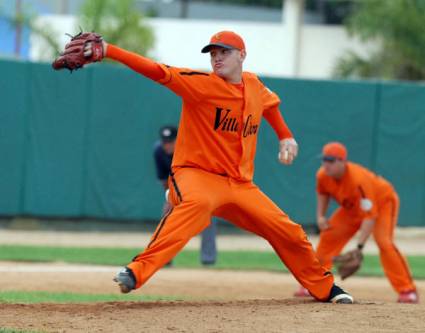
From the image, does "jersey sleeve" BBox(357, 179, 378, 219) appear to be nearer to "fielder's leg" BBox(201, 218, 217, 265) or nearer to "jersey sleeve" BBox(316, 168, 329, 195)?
"jersey sleeve" BBox(316, 168, 329, 195)

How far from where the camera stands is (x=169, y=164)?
13969 millimetres

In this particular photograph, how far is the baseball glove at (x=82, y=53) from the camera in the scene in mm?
7598

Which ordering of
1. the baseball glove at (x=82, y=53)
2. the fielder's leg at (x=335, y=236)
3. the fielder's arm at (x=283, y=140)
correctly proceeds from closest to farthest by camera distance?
the baseball glove at (x=82, y=53)
the fielder's arm at (x=283, y=140)
the fielder's leg at (x=335, y=236)

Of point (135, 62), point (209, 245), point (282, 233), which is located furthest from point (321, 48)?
point (135, 62)

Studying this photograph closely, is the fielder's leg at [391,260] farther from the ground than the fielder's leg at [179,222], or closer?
closer

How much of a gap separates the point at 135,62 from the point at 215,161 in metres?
1.04

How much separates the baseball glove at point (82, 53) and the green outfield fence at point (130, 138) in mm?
10547

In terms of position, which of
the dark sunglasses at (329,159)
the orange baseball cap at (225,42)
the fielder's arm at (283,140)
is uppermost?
the orange baseball cap at (225,42)

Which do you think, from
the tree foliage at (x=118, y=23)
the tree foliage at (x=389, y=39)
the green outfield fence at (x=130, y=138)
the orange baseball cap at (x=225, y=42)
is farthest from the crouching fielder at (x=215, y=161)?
the tree foliage at (x=118, y=23)

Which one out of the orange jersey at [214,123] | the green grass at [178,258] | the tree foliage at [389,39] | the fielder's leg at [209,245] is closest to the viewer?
the orange jersey at [214,123]

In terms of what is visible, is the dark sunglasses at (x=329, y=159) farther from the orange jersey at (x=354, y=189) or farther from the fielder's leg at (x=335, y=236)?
the fielder's leg at (x=335, y=236)

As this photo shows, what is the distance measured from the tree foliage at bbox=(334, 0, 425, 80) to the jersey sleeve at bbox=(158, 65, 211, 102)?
22.5m

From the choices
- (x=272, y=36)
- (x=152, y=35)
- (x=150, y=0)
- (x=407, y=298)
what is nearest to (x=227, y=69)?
(x=407, y=298)

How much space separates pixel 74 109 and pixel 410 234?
675 centimetres
